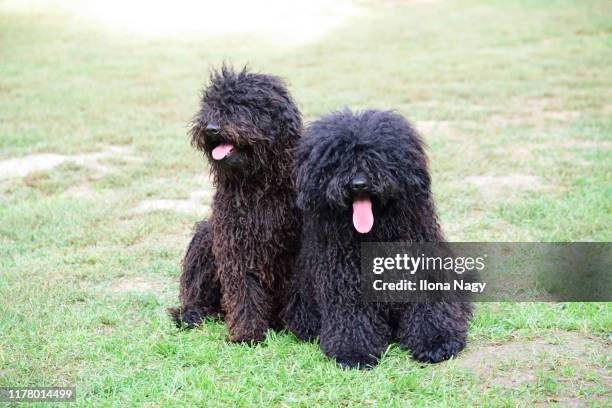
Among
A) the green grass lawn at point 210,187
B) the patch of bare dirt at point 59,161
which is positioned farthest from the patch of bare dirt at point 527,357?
the patch of bare dirt at point 59,161

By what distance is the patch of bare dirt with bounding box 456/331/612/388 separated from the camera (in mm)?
3953

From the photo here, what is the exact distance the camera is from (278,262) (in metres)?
4.46

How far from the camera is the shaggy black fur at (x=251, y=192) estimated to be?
13.7 ft

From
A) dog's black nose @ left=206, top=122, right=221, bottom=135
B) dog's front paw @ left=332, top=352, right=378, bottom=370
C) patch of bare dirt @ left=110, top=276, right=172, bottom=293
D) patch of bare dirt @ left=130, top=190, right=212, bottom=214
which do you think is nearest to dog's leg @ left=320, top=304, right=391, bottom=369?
dog's front paw @ left=332, top=352, right=378, bottom=370

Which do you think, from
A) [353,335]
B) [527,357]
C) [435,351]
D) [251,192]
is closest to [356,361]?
[353,335]

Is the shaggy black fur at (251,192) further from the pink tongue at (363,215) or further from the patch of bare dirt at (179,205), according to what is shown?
the patch of bare dirt at (179,205)

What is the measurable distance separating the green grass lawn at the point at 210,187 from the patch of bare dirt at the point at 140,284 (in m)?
0.02

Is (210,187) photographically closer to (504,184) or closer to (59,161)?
(59,161)

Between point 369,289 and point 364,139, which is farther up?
point 364,139

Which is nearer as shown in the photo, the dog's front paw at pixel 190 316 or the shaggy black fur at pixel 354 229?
the shaggy black fur at pixel 354 229

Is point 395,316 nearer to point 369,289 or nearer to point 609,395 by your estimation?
point 369,289

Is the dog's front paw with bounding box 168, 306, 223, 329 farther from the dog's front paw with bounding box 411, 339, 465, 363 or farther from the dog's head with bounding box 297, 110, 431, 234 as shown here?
the dog's front paw with bounding box 411, 339, 465, 363

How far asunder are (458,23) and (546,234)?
36.5ft

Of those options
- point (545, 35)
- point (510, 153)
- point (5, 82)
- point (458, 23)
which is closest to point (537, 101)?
point (510, 153)
